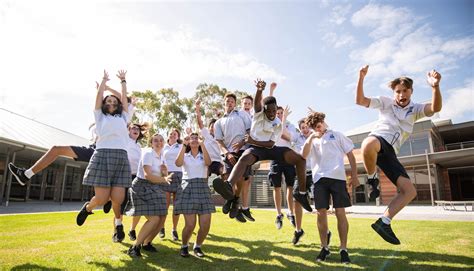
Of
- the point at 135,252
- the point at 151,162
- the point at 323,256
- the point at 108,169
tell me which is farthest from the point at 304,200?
the point at 108,169

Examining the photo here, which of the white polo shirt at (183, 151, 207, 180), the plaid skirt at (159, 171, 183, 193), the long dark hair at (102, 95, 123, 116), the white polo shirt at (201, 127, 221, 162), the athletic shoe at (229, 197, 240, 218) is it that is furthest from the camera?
the plaid skirt at (159, 171, 183, 193)

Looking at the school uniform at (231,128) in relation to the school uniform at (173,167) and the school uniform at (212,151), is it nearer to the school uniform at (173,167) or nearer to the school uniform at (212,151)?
the school uniform at (212,151)


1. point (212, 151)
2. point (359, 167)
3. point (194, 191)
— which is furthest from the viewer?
point (359, 167)

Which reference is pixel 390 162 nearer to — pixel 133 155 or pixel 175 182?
pixel 175 182

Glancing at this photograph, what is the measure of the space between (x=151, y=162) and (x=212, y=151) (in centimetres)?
158

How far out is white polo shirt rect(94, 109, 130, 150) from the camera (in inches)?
195

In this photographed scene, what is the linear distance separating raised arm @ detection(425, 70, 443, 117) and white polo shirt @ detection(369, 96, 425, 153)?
0.44 ft

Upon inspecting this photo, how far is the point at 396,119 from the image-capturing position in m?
4.67

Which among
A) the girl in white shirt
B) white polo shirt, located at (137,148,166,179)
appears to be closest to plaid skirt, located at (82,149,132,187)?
white polo shirt, located at (137,148,166,179)

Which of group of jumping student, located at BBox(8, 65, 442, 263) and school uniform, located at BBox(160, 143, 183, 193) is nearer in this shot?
group of jumping student, located at BBox(8, 65, 442, 263)

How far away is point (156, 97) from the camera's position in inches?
1099

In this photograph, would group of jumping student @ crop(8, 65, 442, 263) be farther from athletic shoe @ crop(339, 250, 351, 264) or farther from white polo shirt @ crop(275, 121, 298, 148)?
white polo shirt @ crop(275, 121, 298, 148)

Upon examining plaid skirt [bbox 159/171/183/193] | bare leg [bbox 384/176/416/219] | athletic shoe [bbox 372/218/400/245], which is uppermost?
plaid skirt [bbox 159/171/183/193]

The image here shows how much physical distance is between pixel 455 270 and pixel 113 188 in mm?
5249
